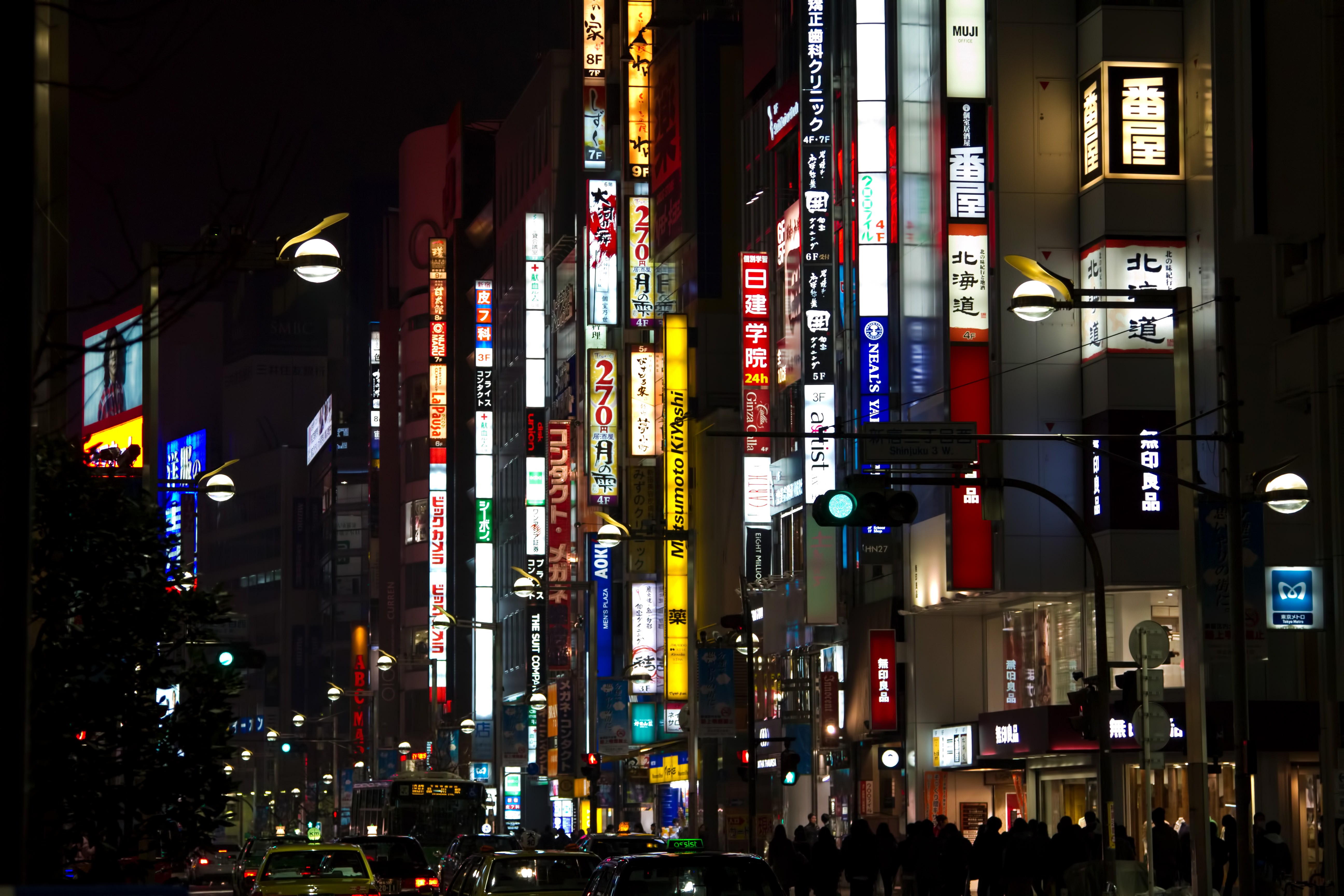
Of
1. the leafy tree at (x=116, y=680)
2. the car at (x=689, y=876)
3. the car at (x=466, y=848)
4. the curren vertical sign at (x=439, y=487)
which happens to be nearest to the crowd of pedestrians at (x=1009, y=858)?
the car at (x=466, y=848)

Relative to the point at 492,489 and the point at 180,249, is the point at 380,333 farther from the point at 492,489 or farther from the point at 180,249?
the point at 180,249

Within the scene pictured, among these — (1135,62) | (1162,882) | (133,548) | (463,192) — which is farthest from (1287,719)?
(463,192)

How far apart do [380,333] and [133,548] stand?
439 ft

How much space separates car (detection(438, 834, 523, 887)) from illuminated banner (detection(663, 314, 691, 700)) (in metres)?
18.3

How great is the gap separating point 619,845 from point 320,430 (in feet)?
515

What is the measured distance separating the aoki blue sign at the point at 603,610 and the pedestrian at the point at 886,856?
1507 inches

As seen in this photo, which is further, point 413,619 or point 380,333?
point 380,333

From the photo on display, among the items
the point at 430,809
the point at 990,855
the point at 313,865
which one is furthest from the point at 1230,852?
the point at 430,809

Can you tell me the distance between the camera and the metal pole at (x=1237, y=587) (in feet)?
71.5

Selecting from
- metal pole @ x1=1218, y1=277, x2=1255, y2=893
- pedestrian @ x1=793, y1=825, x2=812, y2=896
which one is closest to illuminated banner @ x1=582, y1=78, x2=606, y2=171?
pedestrian @ x1=793, y1=825, x2=812, y2=896

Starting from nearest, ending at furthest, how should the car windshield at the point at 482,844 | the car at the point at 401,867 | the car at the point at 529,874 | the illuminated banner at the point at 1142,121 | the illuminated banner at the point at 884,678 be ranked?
the car at the point at 529,874
the car at the point at 401,867
the car windshield at the point at 482,844
the illuminated banner at the point at 1142,121
the illuminated banner at the point at 884,678

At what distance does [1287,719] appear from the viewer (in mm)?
34531

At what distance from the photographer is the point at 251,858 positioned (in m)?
33.2

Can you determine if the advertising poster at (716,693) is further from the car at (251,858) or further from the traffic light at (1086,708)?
the traffic light at (1086,708)
